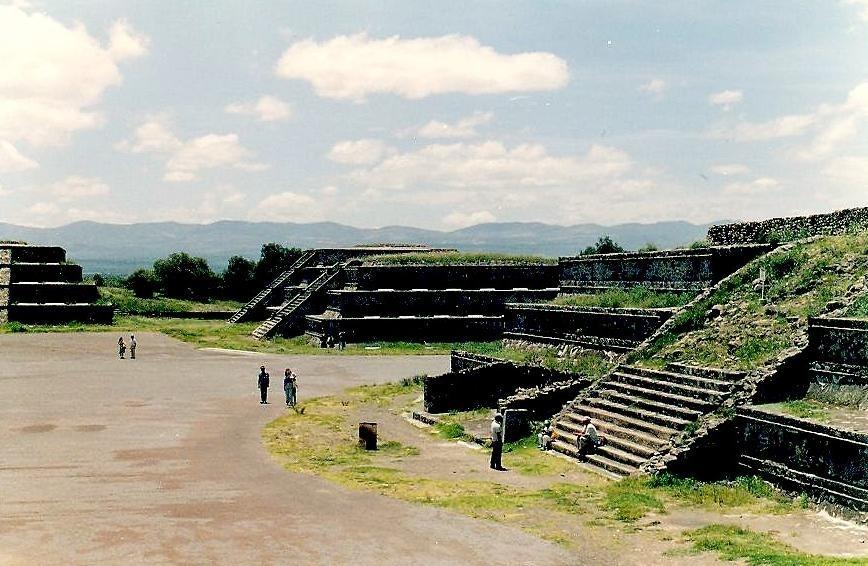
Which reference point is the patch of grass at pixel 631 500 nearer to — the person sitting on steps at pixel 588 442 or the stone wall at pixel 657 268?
the person sitting on steps at pixel 588 442

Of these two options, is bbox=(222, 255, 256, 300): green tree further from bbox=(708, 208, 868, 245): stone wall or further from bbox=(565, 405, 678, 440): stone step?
bbox=(565, 405, 678, 440): stone step

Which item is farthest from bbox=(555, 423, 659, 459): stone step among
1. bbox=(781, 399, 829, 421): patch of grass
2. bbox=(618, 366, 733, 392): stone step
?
bbox=(781, 399, 829, 421): patch of grass

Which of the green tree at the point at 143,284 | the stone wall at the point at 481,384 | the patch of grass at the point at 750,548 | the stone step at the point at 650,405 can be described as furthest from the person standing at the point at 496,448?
the green tree at the point at 143,284

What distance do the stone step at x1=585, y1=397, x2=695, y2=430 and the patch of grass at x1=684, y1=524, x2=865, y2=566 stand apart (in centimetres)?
417

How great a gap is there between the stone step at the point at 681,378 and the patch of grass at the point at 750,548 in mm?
4925

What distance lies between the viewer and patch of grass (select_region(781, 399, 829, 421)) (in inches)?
607

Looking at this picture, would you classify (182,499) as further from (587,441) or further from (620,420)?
(620,420)

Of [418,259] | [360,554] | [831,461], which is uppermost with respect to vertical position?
[418,259]

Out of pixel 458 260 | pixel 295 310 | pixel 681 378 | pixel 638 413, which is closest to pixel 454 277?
pixel 458 260

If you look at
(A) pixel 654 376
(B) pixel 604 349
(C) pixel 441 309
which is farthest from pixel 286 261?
(A) pixel 654 376

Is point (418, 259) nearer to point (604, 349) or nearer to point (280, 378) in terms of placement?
point (280, 378)

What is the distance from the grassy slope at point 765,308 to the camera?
754 inches

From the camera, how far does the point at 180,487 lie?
15.5 meters

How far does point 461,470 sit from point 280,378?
15.1 meters
